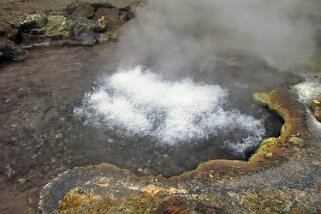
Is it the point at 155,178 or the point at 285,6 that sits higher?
the point at 285,6

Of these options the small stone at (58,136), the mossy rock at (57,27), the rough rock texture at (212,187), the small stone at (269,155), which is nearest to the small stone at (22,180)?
the rough rock texture at (212,187)

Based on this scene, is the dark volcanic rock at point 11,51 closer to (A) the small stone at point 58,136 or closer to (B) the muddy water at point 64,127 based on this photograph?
(B) the muddy water at point 64,127

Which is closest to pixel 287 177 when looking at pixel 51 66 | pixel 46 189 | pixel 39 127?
pixel 46 189

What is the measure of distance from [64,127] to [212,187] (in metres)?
3.50

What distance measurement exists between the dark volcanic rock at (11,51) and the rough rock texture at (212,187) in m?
5.28

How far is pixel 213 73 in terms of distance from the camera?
9969 mm

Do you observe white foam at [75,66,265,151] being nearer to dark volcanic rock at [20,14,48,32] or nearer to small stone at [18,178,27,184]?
small stone at [18,178,27,184]

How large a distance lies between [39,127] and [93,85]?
1.98 meters

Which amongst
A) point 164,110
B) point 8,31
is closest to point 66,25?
point 8,31

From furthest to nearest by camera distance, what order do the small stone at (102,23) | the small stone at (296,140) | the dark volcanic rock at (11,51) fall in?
the small stone at (102,23) → the dark volcanic rock at (11,51) → the small stone at (296,140)

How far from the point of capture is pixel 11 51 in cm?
1048

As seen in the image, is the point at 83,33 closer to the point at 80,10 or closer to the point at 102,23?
the point at 102,23

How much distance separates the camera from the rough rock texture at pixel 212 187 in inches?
224

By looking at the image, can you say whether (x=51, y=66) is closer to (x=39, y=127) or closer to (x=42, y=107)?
(x=42, y=107)
